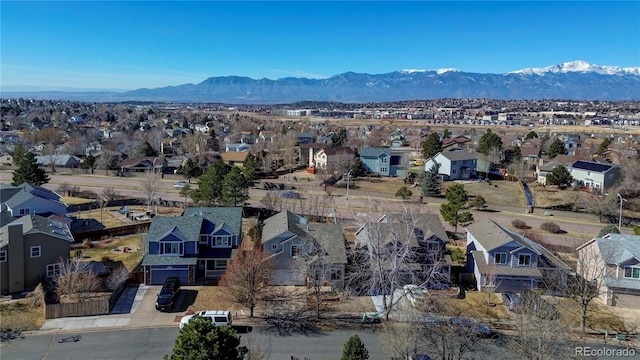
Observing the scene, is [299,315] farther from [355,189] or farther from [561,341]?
[355,189]

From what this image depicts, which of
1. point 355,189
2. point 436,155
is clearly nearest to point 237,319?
point 355,189

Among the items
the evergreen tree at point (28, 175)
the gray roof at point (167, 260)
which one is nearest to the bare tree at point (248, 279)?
the gray roof at point (167, 260)

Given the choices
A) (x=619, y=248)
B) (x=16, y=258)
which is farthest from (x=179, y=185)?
(x=619, y=248)

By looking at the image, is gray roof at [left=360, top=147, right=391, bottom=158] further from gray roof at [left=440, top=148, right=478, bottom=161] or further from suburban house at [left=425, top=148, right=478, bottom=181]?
gray roof at [left=440, top=148, right=478, bottom=161]

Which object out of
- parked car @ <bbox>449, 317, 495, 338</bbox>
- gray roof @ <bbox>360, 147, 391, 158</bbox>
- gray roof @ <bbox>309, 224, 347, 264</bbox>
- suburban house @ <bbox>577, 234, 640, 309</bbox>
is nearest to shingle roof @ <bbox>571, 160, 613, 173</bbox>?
gray roof @ <bbox>360, 147, 391, 158</bbox>

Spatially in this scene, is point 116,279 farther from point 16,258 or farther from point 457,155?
point 457,155

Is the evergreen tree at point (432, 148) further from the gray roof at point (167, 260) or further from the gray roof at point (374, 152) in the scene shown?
the gray roof at point (167, 260)
